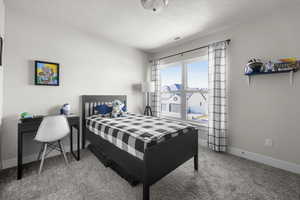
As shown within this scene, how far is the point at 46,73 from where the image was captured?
2400mm

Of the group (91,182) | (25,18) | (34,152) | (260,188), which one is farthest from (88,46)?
(260,188)

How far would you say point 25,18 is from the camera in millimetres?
2232

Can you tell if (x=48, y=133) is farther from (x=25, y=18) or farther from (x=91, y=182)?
(x=25, y=18)

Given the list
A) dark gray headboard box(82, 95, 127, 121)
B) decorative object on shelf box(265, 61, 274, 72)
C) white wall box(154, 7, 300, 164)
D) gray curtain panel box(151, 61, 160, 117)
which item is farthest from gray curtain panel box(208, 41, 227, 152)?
dark gray headboard box(82, 95, 127, 121)

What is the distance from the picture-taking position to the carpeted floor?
59.5 inches

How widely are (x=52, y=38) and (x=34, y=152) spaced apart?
2217 millimetres

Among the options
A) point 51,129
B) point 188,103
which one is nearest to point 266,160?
point 188,103

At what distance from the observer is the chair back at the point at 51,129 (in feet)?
6.25

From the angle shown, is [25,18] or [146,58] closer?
[25,18]

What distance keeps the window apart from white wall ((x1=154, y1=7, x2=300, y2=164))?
26.0 inches

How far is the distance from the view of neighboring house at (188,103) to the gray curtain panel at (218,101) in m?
0.41

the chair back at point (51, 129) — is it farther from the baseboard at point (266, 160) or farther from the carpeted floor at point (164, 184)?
the baseboard at point (266, 160)

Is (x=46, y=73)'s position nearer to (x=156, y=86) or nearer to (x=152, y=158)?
(x=152, y=158)

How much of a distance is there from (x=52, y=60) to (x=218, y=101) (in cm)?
352
